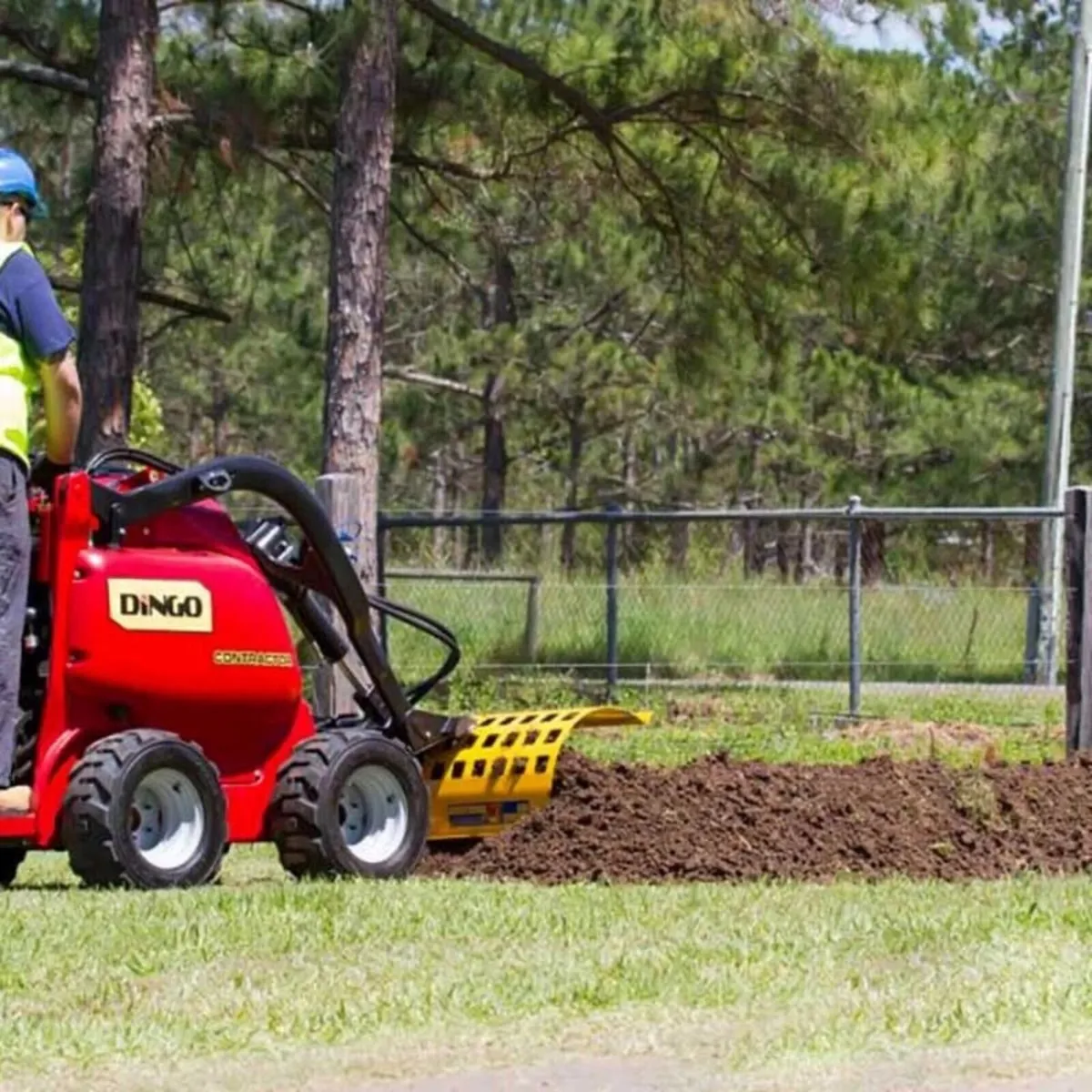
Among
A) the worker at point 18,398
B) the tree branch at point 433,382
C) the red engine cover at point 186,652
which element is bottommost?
the red engine cover at point 186,652

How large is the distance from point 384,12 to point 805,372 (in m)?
18.1

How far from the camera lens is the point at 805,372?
118 feet

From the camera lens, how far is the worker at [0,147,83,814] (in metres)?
8.64

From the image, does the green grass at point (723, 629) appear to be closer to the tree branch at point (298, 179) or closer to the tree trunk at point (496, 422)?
the tree branch at point (298, 179)

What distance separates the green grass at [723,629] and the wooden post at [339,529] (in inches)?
175

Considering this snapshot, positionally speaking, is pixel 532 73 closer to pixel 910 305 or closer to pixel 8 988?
pixel 910 305

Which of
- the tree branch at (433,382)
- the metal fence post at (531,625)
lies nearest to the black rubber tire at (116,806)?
the metal fence post at (531,625)

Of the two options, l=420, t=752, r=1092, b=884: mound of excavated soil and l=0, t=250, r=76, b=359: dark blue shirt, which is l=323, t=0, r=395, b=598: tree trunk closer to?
l=420, t=752, r=1092, b=884: mound of excavated soil

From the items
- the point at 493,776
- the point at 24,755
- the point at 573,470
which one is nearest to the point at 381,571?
the point at 493,776

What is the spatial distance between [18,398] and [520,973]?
117 inches

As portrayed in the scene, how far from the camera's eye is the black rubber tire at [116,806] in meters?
8.84

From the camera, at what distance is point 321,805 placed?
31.5ft

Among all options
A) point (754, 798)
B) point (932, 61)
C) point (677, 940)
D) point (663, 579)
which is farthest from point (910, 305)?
point (677, 940)

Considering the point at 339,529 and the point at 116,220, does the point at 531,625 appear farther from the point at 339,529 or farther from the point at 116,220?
the point at 339,529
